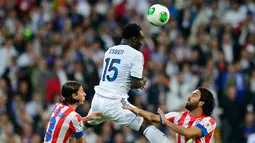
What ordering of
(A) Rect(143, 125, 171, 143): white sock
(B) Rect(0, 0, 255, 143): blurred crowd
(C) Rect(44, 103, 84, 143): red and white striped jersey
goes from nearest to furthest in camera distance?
1. (C) Rect(44, 103, 84, 143): red and white striped jersey
2. (A) Rect(143, 125, 171, 143): white sock
3. (B) Rect(0, 0, 255, 143): blurred crowd

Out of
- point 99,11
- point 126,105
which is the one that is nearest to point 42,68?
point 99,11

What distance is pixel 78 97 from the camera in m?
12.2

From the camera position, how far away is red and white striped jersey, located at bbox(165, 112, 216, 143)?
1202 centimetres

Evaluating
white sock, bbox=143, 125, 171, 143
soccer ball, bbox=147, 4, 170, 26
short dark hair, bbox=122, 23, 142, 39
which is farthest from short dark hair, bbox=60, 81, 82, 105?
soccer ball, bbox=147, 4, 170, 26

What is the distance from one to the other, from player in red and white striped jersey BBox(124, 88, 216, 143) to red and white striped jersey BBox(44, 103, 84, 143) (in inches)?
35.5

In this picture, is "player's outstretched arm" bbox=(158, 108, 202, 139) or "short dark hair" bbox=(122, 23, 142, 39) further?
"short dark hair" bbox=(122, 23, 142, 39)

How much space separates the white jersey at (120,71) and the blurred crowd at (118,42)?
238 inches

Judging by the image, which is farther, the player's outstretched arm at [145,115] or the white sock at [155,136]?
the player's outstretched arm at [145,115]

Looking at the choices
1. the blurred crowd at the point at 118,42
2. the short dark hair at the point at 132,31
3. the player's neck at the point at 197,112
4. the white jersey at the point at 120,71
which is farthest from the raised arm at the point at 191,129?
the blurred crowd at the point at 118,42

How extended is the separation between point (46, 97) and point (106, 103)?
7.72 m

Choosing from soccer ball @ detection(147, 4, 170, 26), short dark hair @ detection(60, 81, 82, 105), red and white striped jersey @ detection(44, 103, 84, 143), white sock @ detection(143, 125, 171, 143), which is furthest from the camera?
soccer ball @ detection(147, 4, 170, 26)

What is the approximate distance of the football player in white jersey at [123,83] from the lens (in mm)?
12258

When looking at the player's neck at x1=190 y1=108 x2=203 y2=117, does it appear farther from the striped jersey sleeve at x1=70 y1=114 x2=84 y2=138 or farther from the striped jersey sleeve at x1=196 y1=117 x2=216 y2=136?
the striped jersey sleeve at x1=70 y1=114 x2=84 y2=138

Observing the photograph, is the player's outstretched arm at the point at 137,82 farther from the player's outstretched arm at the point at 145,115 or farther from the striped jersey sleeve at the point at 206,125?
the striped jersey sleeve at the point at 206,125
